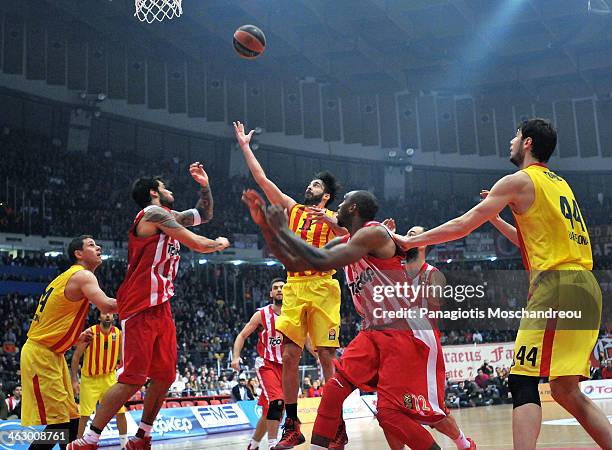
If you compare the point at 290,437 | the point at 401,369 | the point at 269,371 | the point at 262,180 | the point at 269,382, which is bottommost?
the point at 290,437

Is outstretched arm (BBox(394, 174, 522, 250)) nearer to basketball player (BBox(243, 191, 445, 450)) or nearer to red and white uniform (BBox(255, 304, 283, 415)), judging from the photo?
basketball player (BBox(243, 191, 445, 450))

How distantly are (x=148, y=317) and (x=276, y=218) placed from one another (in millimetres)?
2777

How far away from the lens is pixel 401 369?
16.7ft

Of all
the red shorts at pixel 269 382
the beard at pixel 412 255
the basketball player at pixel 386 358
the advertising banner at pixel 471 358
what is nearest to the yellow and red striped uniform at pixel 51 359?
the red shorts at pixel 269 382

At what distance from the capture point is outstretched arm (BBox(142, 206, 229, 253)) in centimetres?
607

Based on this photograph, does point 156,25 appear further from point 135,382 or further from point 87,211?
point 135,382

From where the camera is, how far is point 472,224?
4758mm

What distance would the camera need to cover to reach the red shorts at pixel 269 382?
7676 millimetres

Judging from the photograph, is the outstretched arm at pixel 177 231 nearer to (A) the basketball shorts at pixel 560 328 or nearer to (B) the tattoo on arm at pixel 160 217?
(B) the tattoo on arm at pixel 160 217

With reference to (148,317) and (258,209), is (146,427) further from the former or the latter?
(258,209)

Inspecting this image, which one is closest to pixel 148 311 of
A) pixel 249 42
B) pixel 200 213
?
pixel 200 213

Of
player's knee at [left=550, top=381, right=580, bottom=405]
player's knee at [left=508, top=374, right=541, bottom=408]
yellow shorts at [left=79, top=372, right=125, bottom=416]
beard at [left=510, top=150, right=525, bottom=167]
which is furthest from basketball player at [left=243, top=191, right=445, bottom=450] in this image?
yellow shorts at [left=79, top=372, right=125, bottom=416]

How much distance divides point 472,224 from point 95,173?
26090 millimetres

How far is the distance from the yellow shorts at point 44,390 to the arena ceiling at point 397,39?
901 inches
